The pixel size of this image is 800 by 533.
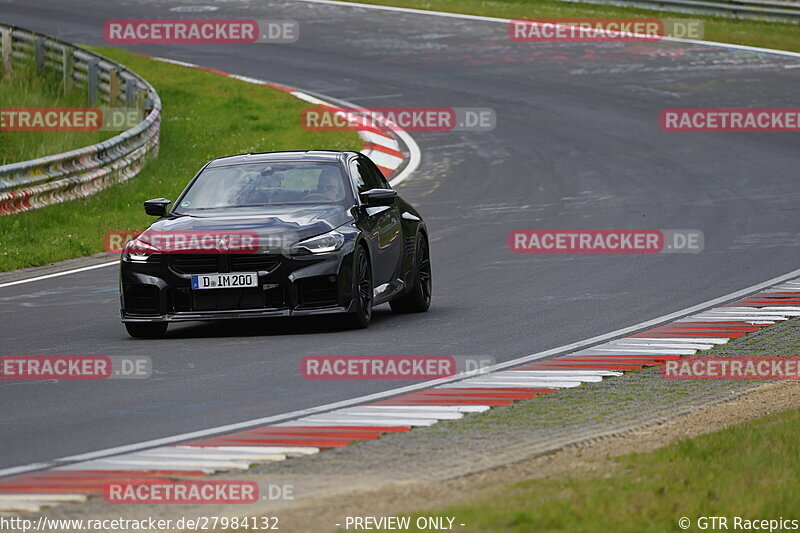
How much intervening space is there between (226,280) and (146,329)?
0.89 meters

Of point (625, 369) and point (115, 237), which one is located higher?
point (625, 369)

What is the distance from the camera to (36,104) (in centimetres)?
2845

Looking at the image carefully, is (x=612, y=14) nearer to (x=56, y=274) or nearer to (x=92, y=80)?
(x=92, y=80)

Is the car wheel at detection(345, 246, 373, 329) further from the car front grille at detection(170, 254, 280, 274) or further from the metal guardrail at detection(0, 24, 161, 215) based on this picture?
the metal guardrail at detection(0, 24, 161, 215)

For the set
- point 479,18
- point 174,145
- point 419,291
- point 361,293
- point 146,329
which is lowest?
point 174,145

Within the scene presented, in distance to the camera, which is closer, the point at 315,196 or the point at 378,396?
the point at 378,396

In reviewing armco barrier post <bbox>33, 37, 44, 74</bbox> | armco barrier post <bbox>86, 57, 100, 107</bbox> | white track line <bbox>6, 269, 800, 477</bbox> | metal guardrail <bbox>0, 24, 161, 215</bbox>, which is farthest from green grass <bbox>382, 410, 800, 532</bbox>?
armco barrier post <bbox>33, 37, 44, 74</bbox>

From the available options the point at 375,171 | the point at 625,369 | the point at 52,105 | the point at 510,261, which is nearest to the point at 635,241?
the point at 510,261

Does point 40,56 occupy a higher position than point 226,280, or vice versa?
point 226,280

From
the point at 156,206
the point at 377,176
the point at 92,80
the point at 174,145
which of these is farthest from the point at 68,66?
the point at 156,206

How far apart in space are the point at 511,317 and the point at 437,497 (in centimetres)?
644

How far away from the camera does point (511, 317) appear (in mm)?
12789

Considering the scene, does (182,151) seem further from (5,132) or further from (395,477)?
(395,477)

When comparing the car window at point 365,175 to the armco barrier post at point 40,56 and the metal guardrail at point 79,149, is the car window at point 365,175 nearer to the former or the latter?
the metal guardrail at point 79,149
